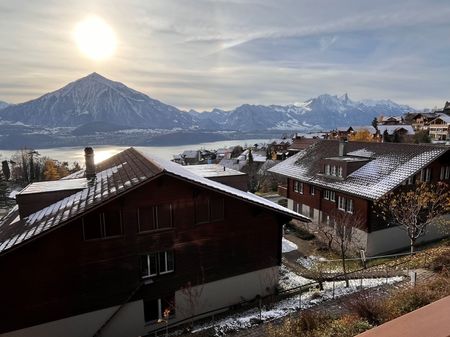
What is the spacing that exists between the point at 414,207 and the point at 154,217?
20568 millimetres

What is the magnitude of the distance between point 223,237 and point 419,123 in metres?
120

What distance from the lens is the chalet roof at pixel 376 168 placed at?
2912 cm

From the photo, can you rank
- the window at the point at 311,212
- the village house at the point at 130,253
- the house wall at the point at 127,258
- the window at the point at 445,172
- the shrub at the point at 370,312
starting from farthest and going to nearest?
1. the window at the point at 311,212
2. the window at the point at 445,172
3. the village house at the point at 130,253
4. the house wall at the point at 127,258
5. the shrub at the point at 370,312

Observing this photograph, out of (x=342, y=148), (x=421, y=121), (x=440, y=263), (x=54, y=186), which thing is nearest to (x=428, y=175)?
(x=342, y=148)

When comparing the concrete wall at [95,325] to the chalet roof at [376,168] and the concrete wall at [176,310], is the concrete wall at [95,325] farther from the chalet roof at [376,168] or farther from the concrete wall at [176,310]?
the chalet roof at [376,168]

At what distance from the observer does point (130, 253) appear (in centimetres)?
1688

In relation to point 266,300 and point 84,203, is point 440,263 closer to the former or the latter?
point 266,300

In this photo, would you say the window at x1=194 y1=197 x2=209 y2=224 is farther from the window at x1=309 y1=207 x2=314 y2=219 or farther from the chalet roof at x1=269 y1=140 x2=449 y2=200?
the window at x1=309 y1=207 x2=314 y2=219

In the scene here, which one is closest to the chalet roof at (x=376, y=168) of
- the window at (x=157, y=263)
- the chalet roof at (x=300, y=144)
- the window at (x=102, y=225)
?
the window at (x=157, y=263)


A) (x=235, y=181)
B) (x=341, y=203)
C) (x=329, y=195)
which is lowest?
(x=341, y=203)

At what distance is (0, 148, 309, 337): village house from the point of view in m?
15.1

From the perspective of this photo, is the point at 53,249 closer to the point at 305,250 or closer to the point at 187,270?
the point at 187,270

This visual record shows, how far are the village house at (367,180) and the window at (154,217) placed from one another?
734 inches

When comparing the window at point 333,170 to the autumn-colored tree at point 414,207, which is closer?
the autumn-colored tree at point 414,207
